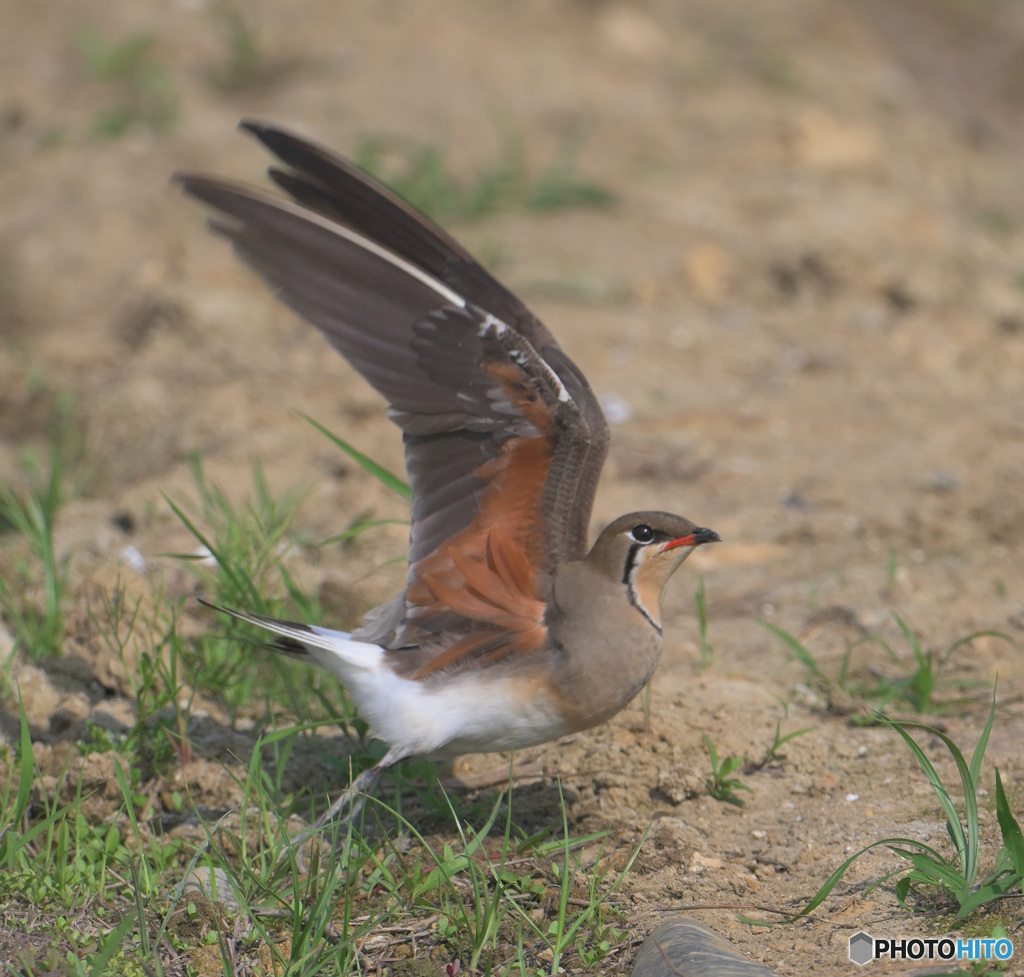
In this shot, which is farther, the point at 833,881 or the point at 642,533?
the point at 642,533

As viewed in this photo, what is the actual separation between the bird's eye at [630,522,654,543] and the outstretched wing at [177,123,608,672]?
0.51ft

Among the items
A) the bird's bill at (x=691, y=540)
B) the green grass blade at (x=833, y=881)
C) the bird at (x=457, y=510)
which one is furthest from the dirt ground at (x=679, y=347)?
the bird's bill at (x=691, y=540)

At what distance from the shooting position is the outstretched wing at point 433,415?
3.28 m

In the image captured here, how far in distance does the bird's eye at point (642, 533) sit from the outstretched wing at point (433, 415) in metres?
0.16

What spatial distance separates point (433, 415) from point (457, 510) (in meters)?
0.27

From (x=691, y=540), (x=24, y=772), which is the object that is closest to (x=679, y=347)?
(x=691, y=540)

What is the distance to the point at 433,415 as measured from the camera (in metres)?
3.34

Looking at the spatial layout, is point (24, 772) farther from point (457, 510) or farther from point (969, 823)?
point (969, 823)

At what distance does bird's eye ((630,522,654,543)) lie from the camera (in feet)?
11.2

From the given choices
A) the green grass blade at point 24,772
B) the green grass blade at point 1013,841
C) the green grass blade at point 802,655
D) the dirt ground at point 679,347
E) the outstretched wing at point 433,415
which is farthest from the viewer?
the green grass blade at point 802,655

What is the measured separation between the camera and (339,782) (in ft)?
11.8

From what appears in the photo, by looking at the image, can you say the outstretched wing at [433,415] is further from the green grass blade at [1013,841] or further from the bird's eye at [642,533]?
the green grass blade at [1013,841]

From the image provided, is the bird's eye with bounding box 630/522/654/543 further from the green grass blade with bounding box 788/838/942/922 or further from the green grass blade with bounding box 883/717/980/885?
the green grass blade with bounding box 788/838/942/922

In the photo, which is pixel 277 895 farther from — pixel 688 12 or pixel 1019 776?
pixel 688 12
